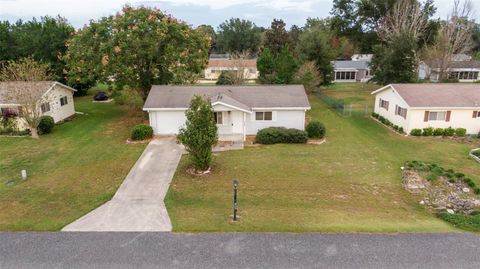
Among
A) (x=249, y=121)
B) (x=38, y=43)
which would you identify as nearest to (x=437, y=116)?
(x=249, y=121)

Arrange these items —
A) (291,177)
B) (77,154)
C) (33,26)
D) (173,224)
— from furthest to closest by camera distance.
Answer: (33,26) < (77,154) < (291,177) < (173,224)

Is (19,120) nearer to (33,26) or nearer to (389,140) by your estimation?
(33,26)

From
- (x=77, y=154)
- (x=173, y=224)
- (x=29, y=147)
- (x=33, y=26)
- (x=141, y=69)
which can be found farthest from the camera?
(x=33, y=26)

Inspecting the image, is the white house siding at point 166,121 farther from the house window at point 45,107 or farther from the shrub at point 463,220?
the shrub at point 463,220

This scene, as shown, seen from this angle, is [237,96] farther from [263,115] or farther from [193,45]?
[193,45]

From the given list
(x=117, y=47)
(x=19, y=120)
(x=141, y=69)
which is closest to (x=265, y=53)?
(x=141, y=69)

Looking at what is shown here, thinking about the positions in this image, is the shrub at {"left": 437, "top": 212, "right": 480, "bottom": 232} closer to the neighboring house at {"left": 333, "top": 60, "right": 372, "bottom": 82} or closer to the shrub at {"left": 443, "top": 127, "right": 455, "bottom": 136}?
the shrub at {"left": 443, "top": 127, "right": 455, "bottom": 136}
